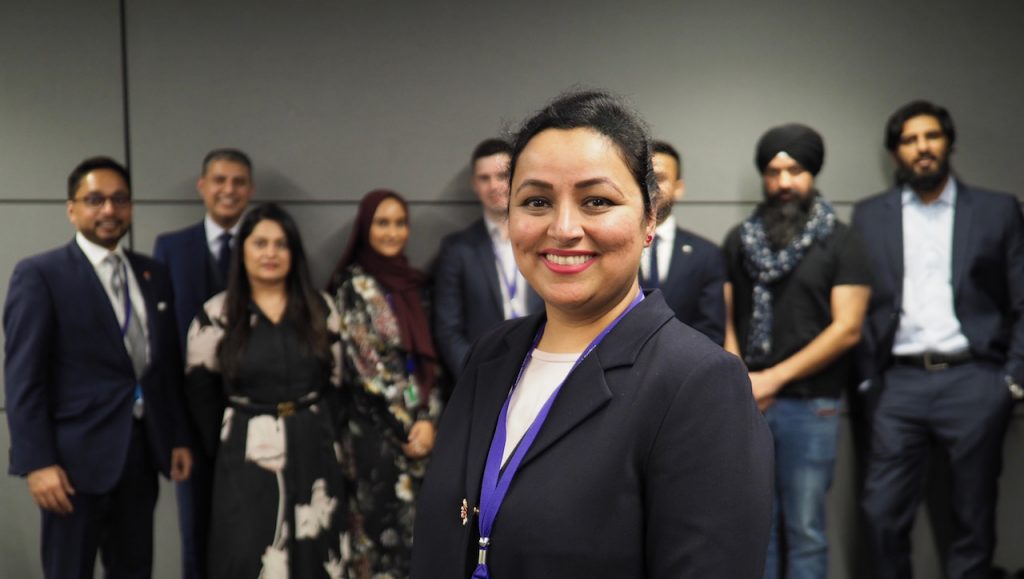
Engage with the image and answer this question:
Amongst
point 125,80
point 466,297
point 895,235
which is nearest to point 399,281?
point 466,297

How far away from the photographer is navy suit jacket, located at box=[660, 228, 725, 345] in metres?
3.67

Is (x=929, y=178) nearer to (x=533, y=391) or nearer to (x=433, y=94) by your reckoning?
(x=433, y=94)

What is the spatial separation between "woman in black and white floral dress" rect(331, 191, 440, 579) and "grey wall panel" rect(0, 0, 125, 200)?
1268 millimetres

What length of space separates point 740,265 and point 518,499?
2811 mm

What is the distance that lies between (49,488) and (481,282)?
1.63m

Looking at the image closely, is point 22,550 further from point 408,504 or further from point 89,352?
point 408,504

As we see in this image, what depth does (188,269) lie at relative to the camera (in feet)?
12.2

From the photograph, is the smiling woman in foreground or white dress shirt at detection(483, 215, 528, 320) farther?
white dress shirt at detection(483, 215, 528, 320)

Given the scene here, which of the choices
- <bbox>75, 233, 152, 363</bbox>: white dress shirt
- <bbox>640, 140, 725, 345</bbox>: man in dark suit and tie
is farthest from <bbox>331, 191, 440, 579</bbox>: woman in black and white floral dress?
<bbox>640, 140, 725, 345</bbox>: man in dark suit and tie

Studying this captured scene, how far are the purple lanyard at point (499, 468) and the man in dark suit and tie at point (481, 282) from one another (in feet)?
7.40

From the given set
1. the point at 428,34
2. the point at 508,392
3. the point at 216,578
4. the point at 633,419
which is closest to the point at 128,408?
the point at 216,578

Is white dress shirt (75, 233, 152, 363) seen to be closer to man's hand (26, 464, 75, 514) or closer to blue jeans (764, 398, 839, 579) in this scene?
man's hand (26, 464, 75, 514)

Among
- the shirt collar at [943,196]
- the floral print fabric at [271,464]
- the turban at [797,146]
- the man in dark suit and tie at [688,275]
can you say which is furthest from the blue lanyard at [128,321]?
the shirt collar at [943,196]

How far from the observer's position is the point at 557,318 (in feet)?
4.71
